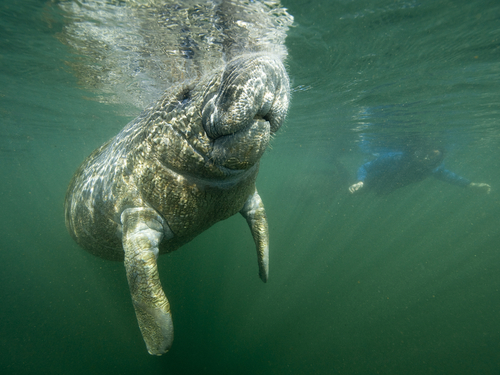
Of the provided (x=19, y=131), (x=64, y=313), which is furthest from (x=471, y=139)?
(x=19, y=131)

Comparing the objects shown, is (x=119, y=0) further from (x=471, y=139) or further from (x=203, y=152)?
(x=471, y=139)

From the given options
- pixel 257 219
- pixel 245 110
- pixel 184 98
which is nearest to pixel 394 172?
pixel 257 219

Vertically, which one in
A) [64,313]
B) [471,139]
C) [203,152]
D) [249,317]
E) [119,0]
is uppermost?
[119,0]

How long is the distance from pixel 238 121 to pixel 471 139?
2483 cm

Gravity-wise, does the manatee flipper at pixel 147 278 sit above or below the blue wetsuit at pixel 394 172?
above

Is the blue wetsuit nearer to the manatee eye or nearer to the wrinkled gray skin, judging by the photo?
the wrinkled gray skin

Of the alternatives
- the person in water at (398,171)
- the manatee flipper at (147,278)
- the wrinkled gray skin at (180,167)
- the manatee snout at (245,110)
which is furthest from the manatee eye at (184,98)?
the person in water at (398,171)

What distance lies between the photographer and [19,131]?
1903cm

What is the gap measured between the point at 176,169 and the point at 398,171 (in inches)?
695

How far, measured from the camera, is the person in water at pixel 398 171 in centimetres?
1566

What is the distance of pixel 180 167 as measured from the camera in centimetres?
217

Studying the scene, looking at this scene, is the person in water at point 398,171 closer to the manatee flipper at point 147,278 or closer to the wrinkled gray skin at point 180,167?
the wrinkled gray skin at point 180,167

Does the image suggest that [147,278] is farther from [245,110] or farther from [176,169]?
[245,110]

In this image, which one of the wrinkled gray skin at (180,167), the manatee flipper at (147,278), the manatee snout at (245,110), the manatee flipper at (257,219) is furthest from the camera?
the manatee flipper at (257,219)
